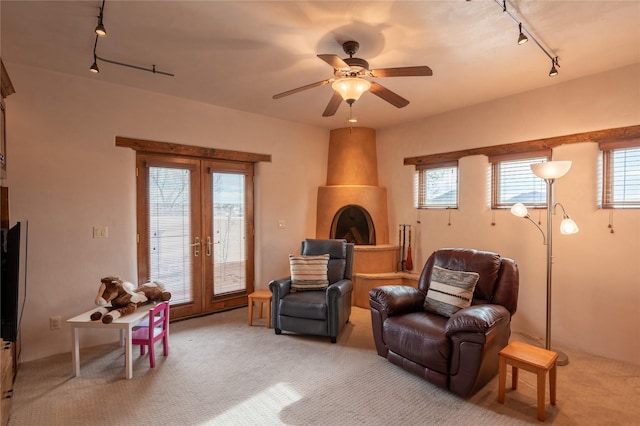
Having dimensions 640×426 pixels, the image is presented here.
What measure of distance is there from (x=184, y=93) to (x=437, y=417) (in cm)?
393

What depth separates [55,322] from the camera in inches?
122

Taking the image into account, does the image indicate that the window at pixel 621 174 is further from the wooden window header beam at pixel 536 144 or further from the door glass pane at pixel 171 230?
the door glass pane at pixel 171 230

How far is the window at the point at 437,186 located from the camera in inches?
173

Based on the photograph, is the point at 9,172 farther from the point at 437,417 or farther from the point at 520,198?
the point at 520,198

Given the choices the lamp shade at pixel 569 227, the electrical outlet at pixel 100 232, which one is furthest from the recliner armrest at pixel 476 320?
the electrical outlet at pixel 100 232

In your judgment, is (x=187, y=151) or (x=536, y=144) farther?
(x=187, y=151)

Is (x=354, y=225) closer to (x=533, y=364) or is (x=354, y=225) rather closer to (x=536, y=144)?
(x=536, y=144)

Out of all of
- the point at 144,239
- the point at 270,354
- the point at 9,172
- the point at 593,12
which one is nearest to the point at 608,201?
the point at 593,12

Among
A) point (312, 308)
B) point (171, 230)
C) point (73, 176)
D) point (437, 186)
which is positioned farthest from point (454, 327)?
point (73, 176)

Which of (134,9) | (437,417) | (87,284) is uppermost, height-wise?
(134,9)

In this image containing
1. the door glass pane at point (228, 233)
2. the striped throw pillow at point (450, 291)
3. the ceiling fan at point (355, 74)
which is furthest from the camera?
the door glass pane at point (228, 233)

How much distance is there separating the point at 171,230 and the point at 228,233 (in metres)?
0.75

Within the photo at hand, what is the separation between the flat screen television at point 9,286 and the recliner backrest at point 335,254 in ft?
9.13

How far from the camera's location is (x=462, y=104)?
13.2 feet
